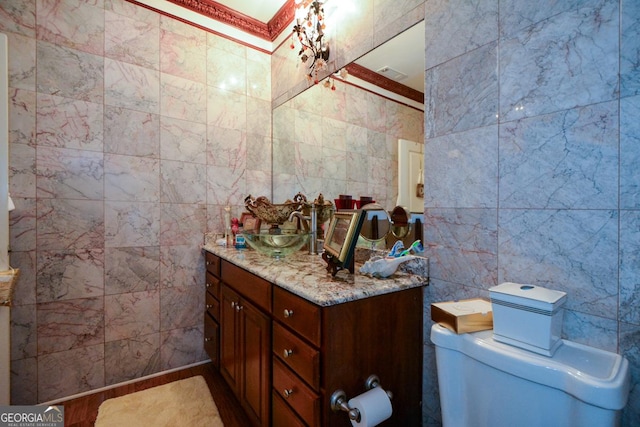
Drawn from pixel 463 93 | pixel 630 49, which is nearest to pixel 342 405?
pixel 463 93

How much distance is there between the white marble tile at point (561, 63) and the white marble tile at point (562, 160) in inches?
1.6

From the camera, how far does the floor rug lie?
1.52 meters

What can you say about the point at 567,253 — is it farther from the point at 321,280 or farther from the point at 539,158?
the point at 321,280

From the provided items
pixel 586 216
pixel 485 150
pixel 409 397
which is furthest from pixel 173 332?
pixel 586 216

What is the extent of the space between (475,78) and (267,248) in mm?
1216

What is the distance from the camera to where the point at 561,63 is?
2.77 feet

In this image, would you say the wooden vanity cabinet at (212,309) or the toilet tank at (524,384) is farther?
the wooden vanity cabinet at (212,309)

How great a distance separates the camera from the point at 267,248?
1560mm

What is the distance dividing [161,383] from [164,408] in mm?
291

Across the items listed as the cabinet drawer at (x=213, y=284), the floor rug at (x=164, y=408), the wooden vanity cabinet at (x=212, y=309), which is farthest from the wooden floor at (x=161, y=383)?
the cabinet drawer at (x=213, y=284)

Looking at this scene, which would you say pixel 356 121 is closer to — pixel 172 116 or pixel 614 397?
pixel 172 116

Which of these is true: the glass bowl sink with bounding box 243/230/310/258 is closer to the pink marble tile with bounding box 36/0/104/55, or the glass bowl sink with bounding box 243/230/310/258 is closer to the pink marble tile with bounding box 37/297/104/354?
the pink marble tile with bounding box 37/297/104/354

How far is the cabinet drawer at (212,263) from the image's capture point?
185 centimetres
